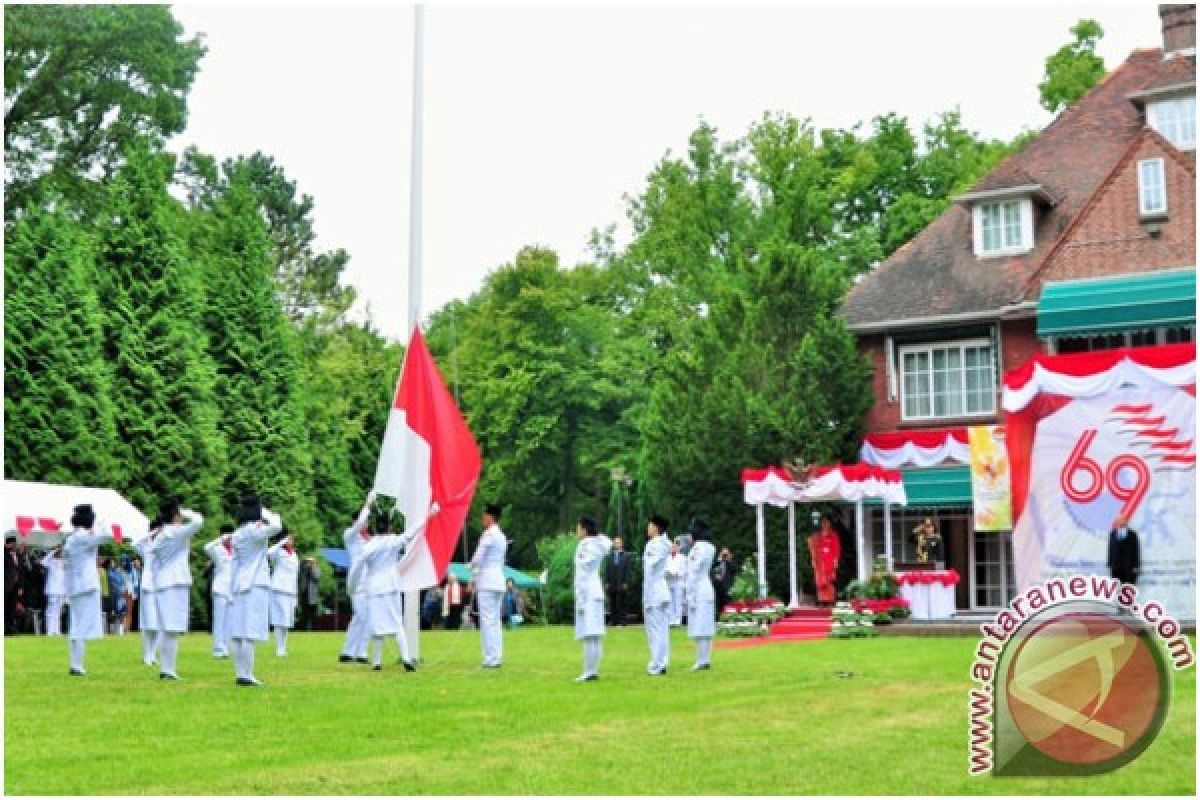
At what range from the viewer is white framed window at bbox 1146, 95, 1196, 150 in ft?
123

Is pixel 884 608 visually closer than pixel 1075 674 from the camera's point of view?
No

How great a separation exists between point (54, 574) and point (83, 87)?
62.5ft

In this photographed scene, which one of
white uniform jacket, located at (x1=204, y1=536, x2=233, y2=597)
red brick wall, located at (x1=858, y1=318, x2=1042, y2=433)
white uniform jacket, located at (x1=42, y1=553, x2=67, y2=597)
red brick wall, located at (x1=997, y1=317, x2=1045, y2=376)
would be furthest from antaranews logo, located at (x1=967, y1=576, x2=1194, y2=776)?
red brick wall, located at (x1=858, y1=318, x2=1042, y2=433)

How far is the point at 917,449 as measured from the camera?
3600cm

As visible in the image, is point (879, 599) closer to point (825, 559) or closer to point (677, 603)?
point (677, 603)

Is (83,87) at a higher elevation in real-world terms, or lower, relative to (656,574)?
higher

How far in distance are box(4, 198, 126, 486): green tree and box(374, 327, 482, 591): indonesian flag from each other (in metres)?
17.3

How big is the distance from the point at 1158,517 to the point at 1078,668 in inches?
786

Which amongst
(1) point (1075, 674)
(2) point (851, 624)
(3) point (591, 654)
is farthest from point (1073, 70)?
(1) point (1075, 674)

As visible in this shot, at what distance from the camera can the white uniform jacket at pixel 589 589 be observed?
20.2 m

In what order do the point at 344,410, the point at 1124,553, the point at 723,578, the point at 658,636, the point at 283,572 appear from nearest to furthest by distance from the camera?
the point at 658,636 → the point at 1124,553 → the point at 283,572 → the point at 723,578 → the point at 344,410

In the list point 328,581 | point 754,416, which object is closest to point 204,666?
point 754,416

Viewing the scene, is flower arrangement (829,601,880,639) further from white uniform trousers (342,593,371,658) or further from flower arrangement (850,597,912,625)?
white uniform trousers (342,593,371,658)

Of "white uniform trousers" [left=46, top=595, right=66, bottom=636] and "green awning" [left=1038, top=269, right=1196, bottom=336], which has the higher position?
"green awning" [left=1038, top=269, right=1196, bottom=336]
